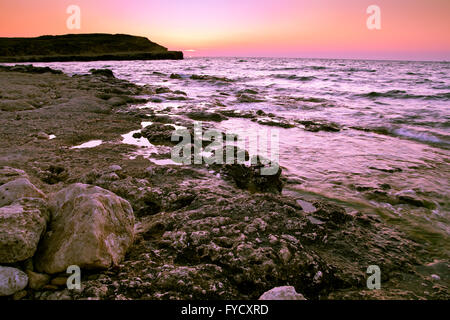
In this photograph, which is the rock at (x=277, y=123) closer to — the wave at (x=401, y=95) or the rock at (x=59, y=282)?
the rock at (x=59, y=282)

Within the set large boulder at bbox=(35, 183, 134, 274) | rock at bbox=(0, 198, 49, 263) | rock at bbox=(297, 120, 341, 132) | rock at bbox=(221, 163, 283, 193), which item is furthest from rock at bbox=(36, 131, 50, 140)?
rock at bbox=(297, 120, 341, 132)

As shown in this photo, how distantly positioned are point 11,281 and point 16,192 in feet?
2.04

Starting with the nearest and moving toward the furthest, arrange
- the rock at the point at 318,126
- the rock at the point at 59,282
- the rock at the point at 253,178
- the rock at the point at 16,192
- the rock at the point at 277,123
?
the rock at the point at 59,282 → the rock at the point at 16,192 → the rock at the point at 253,178 → the rock at the point at 318,126 → the rock at the point at 277,123

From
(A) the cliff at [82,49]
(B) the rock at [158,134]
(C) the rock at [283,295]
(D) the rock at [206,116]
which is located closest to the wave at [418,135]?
(D) the rock at [206,116]

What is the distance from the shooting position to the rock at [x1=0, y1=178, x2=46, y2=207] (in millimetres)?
1854

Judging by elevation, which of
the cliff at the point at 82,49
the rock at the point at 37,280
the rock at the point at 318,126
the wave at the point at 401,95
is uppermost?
the cliff at the point at 82,49

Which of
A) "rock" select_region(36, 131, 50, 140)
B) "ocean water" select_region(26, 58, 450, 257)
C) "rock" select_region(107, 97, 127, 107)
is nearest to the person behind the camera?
"ocean water" select_region(26, 58, 450, 257)

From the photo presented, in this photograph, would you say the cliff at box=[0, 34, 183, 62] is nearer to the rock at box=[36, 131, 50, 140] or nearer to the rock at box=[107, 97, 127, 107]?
the rock at box=[107, 97, 127, 107]

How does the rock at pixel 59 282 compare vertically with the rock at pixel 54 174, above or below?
below

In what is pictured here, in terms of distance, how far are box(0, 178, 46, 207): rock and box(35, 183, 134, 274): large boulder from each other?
0.14 m

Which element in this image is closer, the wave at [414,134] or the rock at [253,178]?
the rock at [253,178]

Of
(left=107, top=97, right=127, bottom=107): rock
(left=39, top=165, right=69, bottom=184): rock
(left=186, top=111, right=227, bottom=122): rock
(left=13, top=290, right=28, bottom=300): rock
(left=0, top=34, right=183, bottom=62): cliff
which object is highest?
(left=0, top=34, right=183, bottom=62): cliff

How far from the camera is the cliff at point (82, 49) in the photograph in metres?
58.4

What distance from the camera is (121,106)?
8.89 metres
